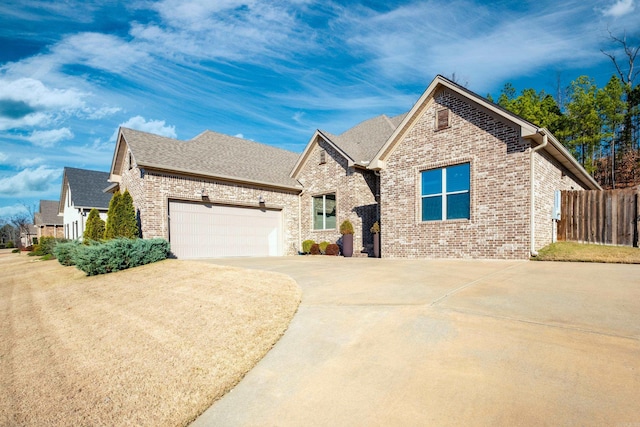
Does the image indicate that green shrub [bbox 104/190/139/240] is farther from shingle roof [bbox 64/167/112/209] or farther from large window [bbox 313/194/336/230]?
shingle roof [bbox 64/167/112/209]

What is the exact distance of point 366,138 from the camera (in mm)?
17703

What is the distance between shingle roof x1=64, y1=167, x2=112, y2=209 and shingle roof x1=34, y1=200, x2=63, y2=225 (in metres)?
17.1

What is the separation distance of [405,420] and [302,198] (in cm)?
1559

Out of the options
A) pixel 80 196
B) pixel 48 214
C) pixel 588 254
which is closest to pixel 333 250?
pixel 588 254

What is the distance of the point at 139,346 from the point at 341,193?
11937 millimetres

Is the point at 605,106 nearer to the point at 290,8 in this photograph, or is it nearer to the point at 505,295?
the point at 290,8

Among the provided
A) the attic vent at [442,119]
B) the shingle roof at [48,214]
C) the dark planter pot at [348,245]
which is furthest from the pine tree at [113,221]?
the shingle roof at [48,214]

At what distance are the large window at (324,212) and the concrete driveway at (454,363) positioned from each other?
10.6 m

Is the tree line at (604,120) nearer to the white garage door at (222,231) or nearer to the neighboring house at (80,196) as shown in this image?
the white garage door at (222,231)

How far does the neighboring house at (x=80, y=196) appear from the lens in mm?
24656

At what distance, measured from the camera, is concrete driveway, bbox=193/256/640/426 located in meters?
2.66

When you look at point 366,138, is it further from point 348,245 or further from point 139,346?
point 139,346

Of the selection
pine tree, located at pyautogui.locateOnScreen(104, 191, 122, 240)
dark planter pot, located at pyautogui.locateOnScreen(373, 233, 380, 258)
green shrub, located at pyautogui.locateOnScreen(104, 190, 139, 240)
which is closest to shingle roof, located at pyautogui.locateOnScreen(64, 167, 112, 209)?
pine tree, located at pyautogui.locateOnScreen(104, 191, 122, 240)

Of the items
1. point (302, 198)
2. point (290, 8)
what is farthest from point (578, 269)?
point (302, 198)
